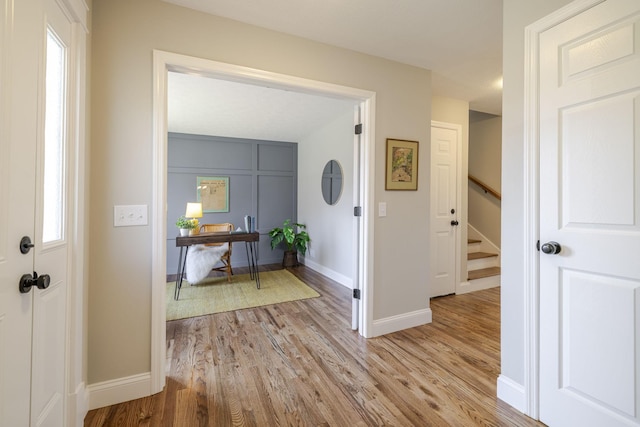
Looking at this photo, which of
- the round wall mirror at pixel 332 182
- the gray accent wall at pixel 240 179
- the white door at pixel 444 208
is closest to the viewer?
the white door at pixel 444 208

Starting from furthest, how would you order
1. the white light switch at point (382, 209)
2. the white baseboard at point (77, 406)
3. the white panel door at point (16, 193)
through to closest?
the white light switch at point (382, 209), the white baseboard at point (77, 406), the white panel door at point (16, 193)

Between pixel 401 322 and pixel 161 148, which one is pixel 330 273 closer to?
pixel 401 322

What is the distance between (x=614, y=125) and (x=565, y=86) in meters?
0.30

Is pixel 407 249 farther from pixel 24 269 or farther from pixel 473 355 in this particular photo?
pixel 24 269

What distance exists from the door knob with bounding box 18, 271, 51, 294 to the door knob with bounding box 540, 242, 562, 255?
7.34 ft

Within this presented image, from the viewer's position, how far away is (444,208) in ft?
11.6

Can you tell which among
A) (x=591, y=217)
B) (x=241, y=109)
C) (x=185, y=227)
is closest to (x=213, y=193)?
(x=185, y=227)

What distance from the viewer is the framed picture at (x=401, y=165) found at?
2520 millimetres

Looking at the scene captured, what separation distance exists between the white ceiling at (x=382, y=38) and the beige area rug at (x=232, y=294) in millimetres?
2425

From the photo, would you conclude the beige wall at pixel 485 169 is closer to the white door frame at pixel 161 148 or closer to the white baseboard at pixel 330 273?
the white baseboard at pixel 330 273

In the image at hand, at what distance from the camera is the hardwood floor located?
1535mm

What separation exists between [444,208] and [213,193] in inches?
154

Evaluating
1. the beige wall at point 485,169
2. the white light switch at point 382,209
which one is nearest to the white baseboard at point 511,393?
the white light switch at point 382,209

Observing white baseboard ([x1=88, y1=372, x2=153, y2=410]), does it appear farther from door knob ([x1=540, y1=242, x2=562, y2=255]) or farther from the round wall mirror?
the round wall mirror
